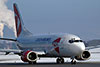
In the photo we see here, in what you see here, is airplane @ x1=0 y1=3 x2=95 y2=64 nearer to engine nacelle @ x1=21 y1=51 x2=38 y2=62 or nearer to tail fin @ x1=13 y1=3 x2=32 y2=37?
engine nacelle @ x1=21 y1=51 x2=38 y2=62

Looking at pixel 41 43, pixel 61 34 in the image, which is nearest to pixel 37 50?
pixel 41 43

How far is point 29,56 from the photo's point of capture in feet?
164

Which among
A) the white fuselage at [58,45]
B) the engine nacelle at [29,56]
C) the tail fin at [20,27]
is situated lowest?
the engine nacelle at [29,56]

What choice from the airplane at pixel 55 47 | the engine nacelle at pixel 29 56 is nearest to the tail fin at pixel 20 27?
the airplane at pixel 55 47

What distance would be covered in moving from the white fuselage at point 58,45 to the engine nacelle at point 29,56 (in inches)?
80.7

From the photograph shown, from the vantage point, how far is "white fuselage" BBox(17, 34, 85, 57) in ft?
156

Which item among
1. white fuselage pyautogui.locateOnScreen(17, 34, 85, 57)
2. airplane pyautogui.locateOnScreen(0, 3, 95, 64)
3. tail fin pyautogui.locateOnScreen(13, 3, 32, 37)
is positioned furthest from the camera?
tail fin pyautogui.locateOnScreen(13, 3, 32, 37)

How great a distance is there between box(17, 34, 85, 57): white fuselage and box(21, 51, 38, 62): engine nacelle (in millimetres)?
2049

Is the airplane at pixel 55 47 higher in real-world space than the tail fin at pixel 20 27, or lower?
lower

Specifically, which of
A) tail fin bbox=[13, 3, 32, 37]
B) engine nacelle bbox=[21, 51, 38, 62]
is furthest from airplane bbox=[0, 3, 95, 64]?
tail fin bbox=[13, 3, 32, 37]

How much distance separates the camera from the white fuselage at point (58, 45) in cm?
4741

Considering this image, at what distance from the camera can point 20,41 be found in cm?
5909

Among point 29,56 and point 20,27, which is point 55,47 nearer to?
point 29,56

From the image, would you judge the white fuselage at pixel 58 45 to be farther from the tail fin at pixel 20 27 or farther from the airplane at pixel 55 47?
the tail fin at pixel 20 27
